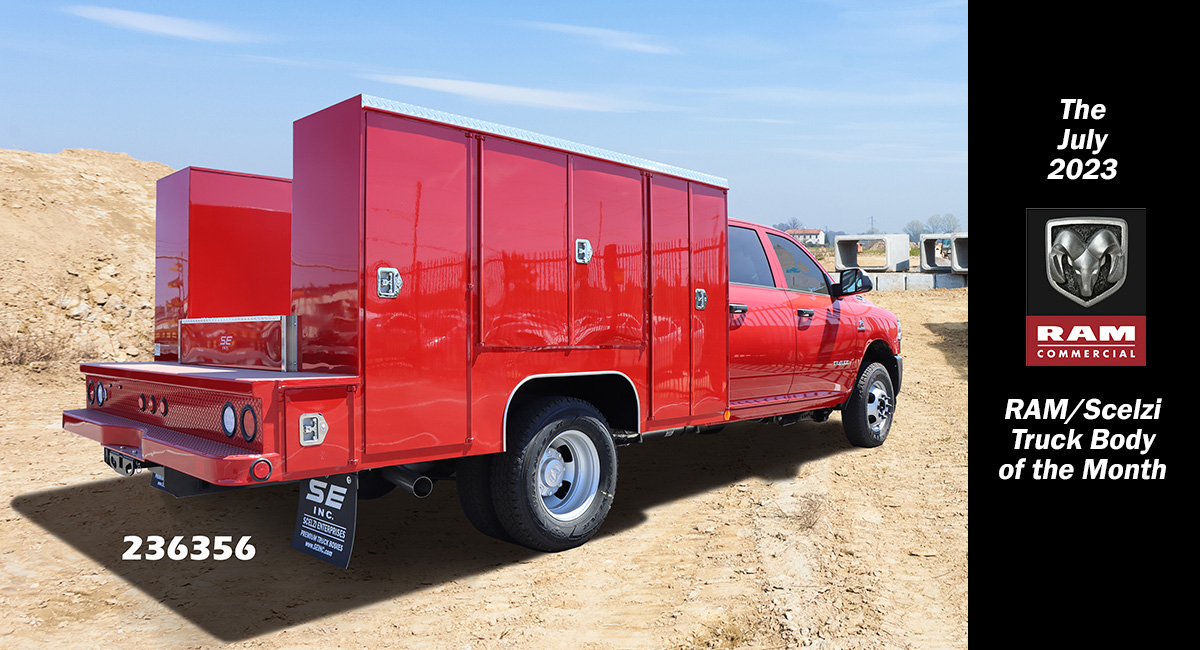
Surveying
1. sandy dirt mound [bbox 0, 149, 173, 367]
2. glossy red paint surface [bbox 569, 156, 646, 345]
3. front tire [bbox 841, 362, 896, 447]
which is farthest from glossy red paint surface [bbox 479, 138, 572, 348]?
sandy dirt mound [bbox 0, 149, 173, 367]

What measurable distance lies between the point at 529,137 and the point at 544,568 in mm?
2508

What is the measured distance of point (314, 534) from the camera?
448 cm

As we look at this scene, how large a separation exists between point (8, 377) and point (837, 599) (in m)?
13.0

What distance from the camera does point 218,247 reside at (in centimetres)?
578

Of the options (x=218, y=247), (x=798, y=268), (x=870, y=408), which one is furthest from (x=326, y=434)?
(x=870, y=408)

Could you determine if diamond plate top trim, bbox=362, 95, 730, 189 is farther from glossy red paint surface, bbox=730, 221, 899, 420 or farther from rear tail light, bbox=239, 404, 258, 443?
rear tail light, bbox=239, 404, 258, 443

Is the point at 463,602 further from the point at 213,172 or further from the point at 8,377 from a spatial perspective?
the point at 8,377

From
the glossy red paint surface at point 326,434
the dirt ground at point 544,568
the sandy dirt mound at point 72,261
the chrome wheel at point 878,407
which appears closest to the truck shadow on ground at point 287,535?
the dirt ground at point 544,568

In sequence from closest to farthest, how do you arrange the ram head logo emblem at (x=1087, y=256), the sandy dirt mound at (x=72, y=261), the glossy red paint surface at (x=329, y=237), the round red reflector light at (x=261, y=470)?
the round red reflector light at (x=261, y=470) → the glossy red paint surface at (x=329, y=237) → the ram head logo emblem at (x=1087, y=256) → the sandy dirt mound at (x=72, y=261)

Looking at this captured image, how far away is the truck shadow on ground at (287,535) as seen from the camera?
4.27m

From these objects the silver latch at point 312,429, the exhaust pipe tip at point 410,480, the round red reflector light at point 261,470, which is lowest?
the exhaust pipe tip at point 410,480

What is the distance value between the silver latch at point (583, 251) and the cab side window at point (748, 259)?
1.93m

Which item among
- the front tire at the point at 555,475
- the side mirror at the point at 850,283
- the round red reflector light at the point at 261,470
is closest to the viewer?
the round red reflector light at the point at 261,470

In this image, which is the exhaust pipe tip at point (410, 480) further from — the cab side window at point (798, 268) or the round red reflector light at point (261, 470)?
the cab side window at point (798, 268)
